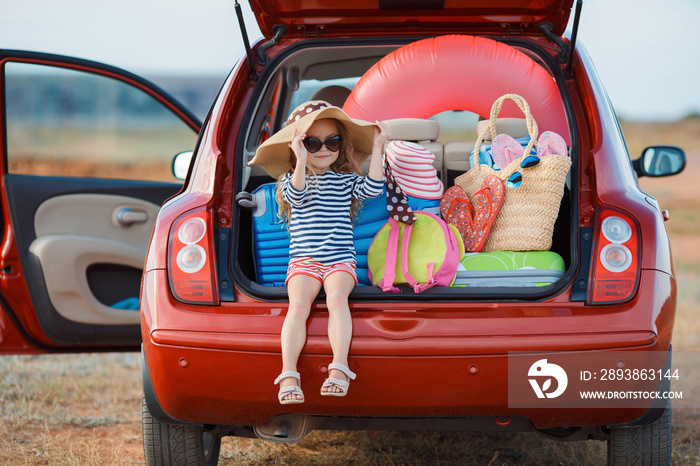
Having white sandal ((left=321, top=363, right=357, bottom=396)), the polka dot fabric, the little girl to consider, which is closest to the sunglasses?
the little girl

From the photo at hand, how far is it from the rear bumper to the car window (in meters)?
24.4

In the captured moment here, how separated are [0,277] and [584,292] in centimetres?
273

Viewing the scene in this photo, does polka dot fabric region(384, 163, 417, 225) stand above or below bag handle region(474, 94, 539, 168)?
below

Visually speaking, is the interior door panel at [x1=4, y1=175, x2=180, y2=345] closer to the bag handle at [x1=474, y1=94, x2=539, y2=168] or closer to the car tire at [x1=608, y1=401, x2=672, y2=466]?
the bag handle at [x1=474, y1=94, x2=539, y2=168]

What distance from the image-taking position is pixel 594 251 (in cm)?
256

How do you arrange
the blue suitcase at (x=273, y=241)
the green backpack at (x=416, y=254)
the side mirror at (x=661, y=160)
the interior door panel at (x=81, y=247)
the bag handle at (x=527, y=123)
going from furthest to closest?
1. the interior door panel at (x=81, y=247)
2. the side mirror at (x=661, y=160)
3. the bag handle at (x=527, y=123)
4. the blue suitcase at (x=273, y=241)
5. the green backpack at (x=416, y=254)

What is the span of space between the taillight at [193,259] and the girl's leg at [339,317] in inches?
14.7

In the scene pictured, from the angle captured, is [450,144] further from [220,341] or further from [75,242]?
[75,242]

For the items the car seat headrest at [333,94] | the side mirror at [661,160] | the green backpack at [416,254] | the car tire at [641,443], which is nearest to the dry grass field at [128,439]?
the car tire at [641,443]

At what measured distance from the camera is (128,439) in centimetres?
384

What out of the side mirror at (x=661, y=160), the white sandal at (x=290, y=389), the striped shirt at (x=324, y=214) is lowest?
the white sandal at (x=290, y=389)

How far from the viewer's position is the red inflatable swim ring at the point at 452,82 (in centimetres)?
359

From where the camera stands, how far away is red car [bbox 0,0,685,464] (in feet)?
7.95

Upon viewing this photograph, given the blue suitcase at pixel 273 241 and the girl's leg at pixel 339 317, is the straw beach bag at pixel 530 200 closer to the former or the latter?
the blue suitcase at pixel 273 241
